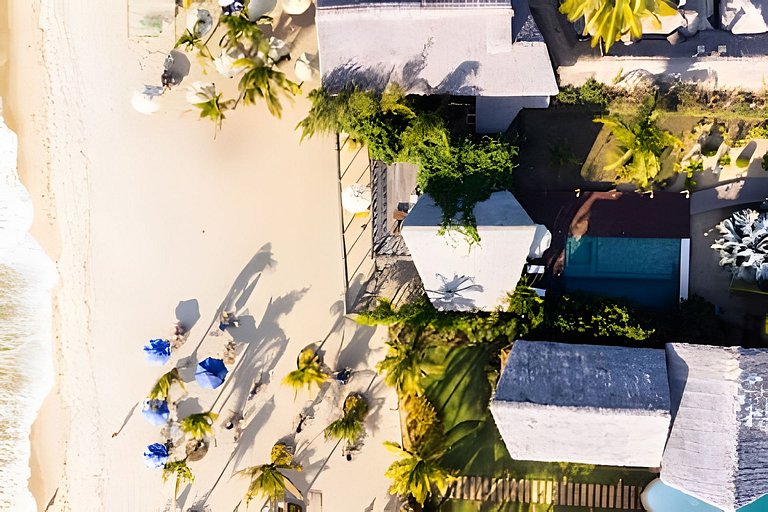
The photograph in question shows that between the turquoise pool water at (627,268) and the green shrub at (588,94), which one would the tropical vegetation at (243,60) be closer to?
the green shrub at (588,94)

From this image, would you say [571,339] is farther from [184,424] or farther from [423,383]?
[184,424]

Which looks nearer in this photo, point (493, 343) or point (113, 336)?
point (493, 343)

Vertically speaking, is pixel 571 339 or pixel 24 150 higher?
pixel 24 150

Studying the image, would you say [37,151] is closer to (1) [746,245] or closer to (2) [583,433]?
(2) [583,433]

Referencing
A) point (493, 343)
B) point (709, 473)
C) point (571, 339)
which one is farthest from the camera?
point (493, 343)

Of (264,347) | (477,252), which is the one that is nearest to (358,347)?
(264,347)

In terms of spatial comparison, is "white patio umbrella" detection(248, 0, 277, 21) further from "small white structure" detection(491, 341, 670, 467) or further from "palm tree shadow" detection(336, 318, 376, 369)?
"small white structure" detection(491, 341, 670, 467)

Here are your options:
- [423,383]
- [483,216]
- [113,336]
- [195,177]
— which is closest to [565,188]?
[483,216]

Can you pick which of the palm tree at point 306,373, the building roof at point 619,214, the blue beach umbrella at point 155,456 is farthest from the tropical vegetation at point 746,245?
the blue beach umbrella at point 155,456
